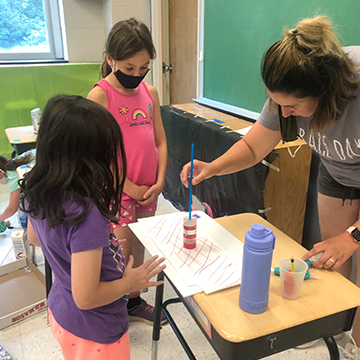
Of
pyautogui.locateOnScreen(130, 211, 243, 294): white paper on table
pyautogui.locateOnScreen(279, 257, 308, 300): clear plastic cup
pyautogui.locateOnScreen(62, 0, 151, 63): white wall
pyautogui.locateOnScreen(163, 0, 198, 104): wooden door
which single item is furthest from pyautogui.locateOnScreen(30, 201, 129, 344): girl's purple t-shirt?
pyautogui.locateOnScreen(62, 0, 151, 63): white wall

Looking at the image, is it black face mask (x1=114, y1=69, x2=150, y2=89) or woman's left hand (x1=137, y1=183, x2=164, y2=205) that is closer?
black face mask (x1=114, y1=69, x2=150, y2=89)

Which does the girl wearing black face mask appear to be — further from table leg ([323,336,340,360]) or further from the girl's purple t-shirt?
table leg ([323,336,340,360])

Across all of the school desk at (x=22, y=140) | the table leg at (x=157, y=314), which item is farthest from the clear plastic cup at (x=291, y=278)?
the school desk at (x=22, y=140)

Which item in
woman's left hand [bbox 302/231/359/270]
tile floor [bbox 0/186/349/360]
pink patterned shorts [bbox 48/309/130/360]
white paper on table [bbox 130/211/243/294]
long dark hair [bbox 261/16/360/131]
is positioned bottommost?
tile floor [bbox 0/186/349/360]

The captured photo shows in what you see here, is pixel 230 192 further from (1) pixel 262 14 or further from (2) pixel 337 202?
(1) pixel 262 14

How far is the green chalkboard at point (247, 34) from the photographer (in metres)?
1.73

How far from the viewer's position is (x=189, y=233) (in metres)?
1.00

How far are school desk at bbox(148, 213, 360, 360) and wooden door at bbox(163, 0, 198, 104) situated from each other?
2.77 m

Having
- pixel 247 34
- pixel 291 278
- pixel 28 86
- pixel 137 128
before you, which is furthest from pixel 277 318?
pixel 28 86

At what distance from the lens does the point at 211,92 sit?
290 cm

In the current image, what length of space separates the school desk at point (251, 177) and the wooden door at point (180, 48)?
3.05 ft

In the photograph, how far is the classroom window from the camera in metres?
3.79

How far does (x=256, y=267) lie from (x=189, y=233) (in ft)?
1.07

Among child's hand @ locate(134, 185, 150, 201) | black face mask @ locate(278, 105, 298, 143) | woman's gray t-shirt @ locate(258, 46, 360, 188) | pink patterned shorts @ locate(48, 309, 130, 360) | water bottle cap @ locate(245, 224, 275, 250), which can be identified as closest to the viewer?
water bottle cap @ locate(245, 224, 275, 250)
